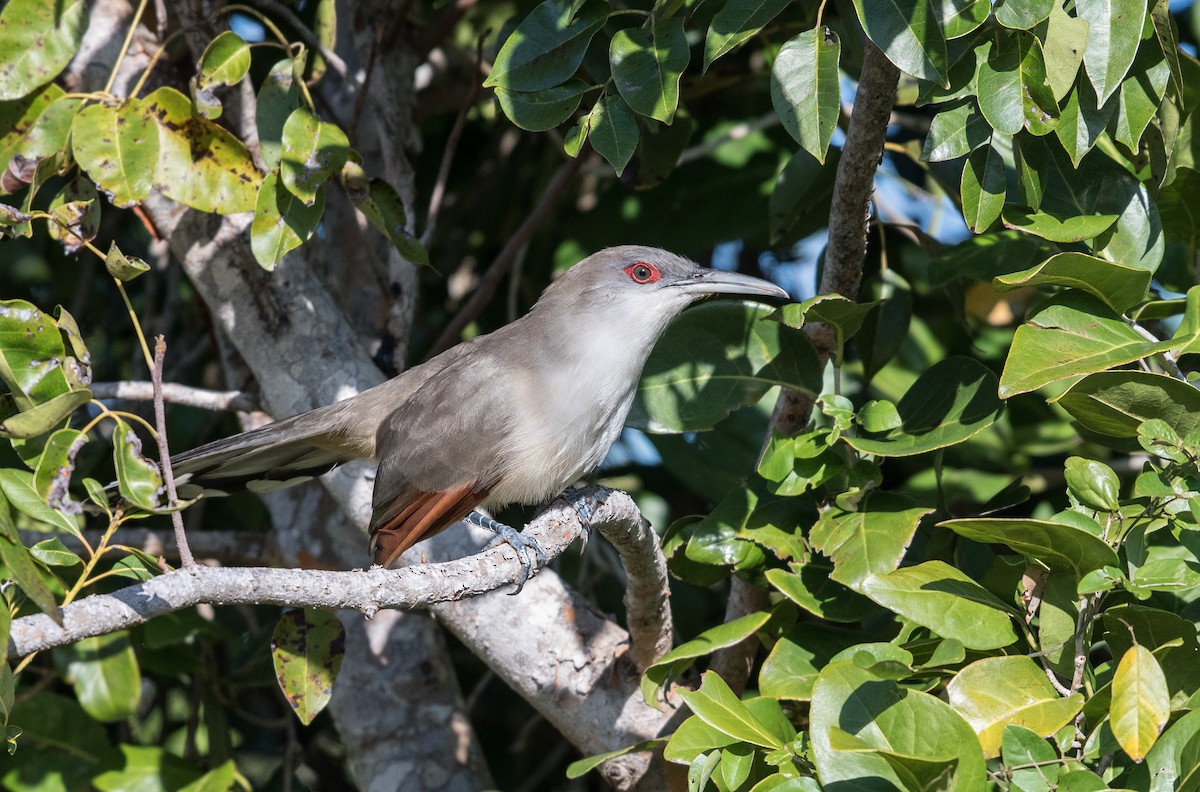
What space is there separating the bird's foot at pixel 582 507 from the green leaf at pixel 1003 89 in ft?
4.98

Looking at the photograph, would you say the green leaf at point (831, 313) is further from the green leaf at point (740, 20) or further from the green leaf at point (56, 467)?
the green leaf at point (56, 467)

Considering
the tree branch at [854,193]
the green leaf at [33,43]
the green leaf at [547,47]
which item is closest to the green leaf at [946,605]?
the tree branch at [854,193]

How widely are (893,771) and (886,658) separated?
280 millimetres

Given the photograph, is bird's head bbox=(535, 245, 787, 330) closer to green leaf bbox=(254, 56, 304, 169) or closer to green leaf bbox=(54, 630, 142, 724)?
green leaf bbox=(254, 56, 304, 169)

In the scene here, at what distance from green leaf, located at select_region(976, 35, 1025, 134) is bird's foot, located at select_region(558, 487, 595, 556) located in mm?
1519

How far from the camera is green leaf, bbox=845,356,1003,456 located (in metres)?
2.70

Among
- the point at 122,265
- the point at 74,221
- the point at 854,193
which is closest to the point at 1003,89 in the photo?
the point at 854,193

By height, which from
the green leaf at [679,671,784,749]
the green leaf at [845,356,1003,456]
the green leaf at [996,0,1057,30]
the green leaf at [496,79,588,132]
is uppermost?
the green leaf at [996,0,1057,30]

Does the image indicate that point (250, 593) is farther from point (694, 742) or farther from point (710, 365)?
point (710, 365)

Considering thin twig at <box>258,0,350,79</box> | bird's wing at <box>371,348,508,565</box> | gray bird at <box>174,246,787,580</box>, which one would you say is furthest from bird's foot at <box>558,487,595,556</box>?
thin twig at <box>258,0,350,79</box>

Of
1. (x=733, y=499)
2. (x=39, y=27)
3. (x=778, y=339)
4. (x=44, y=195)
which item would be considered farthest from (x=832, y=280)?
(x=44, y=195)

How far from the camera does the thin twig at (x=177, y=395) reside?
3.67m

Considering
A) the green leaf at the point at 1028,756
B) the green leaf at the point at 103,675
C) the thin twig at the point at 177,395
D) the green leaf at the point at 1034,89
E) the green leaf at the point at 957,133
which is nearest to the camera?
the green leaf at the point at 1028,756

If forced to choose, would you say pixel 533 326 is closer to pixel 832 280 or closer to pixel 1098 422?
pixel 832 280
